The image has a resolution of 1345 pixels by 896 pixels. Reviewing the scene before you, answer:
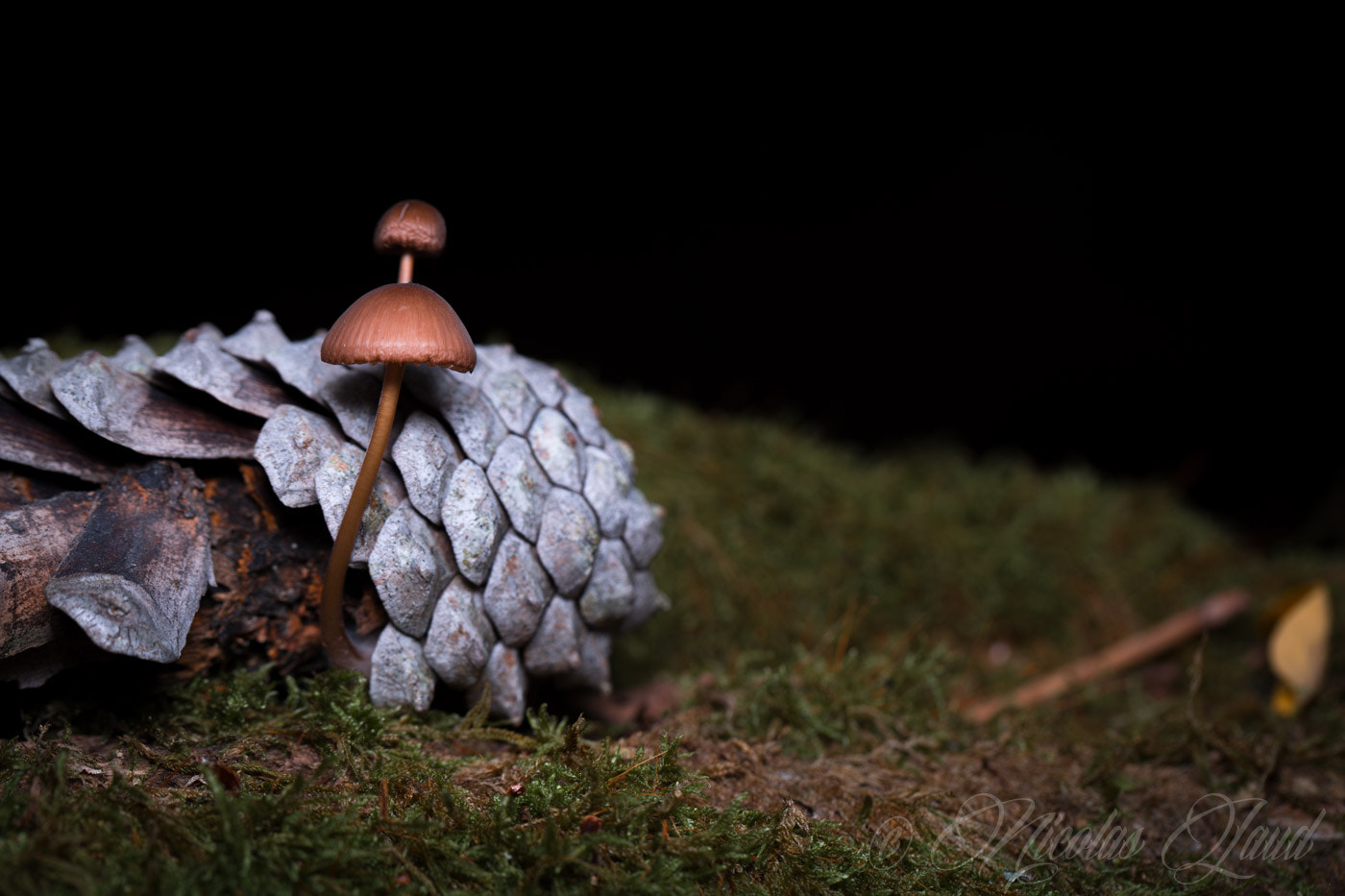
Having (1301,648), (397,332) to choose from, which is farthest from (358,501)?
(1301,648)

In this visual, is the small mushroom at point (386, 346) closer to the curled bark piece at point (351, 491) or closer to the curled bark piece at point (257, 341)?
the curled bark piece at point (351, 491)

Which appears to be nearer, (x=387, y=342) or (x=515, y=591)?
(x=387, y=342)

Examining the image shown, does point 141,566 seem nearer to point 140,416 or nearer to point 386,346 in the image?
point 140,416

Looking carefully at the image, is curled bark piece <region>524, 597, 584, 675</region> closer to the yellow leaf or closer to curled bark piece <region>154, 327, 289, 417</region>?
curled bark piece <region>154, 327, 289, 417</region>

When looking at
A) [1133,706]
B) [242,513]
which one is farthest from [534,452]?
[1133,706]

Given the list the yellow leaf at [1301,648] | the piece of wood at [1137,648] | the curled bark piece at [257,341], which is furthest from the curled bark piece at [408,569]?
the yellow leaf at [1301,648]
